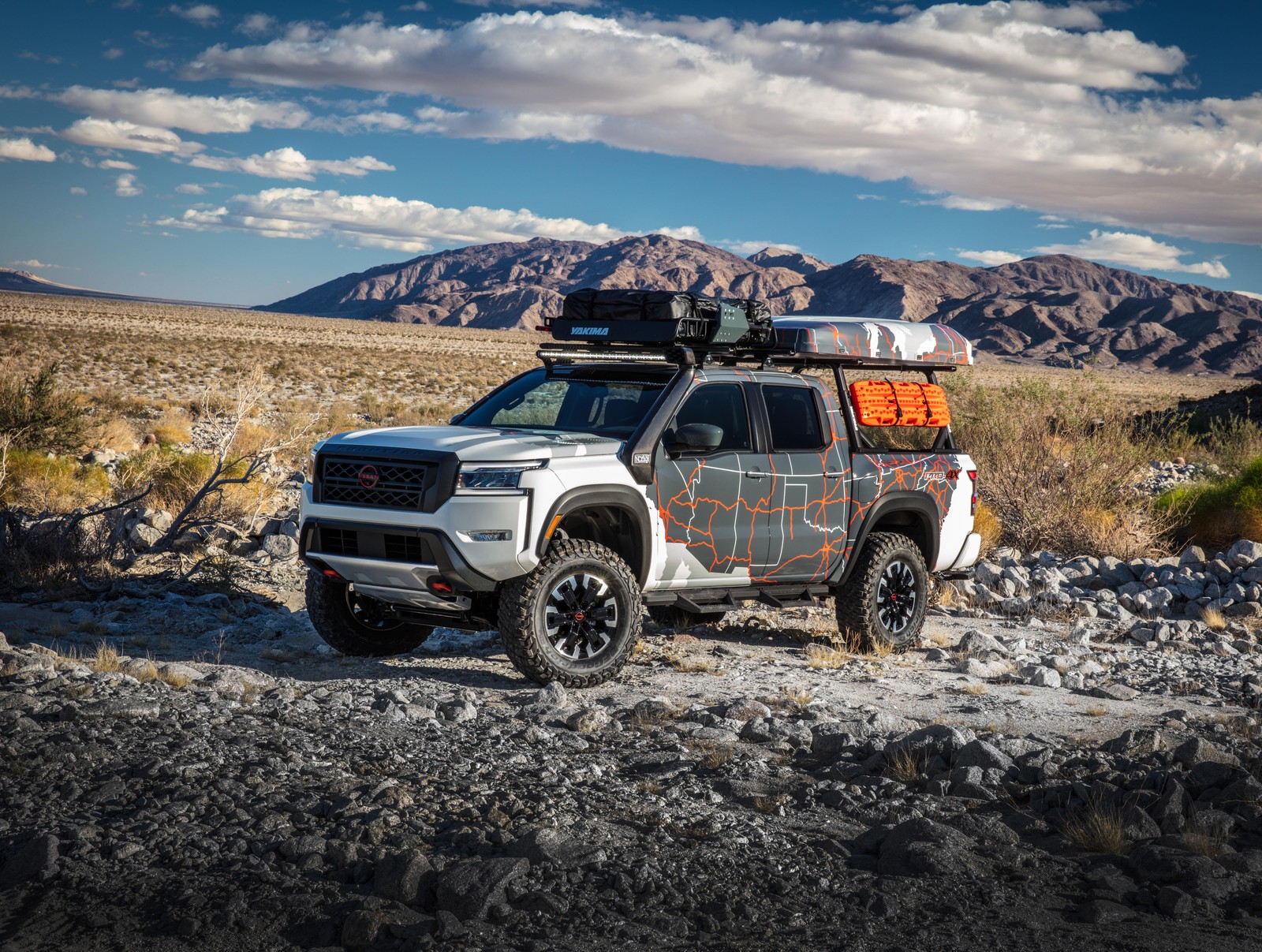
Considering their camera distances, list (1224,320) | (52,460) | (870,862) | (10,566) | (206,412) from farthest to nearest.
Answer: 1. (1224,320)
2. (52,460)
3. (206,412)
4. (10,566)
5. (870,862)

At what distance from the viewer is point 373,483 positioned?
7406mm

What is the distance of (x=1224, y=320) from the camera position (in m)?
198

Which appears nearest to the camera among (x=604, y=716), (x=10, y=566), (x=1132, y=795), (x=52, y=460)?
(x=1132, y=795)

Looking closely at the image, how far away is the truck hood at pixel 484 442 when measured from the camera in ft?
23.7

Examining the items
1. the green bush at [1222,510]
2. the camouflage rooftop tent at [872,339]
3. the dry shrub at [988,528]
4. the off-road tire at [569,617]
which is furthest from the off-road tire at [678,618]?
the green bush at [1222,510]

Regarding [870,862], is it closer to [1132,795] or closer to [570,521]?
[1132,795]

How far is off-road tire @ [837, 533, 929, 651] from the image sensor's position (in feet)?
30.3

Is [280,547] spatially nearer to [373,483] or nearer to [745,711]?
[373,483]

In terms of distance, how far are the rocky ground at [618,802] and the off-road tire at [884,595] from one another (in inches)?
14.6

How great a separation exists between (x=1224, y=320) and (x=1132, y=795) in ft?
710

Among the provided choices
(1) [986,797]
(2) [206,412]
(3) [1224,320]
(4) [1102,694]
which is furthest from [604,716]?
(3) [1224,320]

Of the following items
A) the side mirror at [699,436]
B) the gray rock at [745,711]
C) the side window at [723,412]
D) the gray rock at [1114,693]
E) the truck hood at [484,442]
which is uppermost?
the side window at [723,412]

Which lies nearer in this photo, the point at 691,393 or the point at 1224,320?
the point at 691,393

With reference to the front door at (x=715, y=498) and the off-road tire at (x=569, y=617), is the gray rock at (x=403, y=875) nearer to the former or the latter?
the off-road tire at (x=569, y=617)
